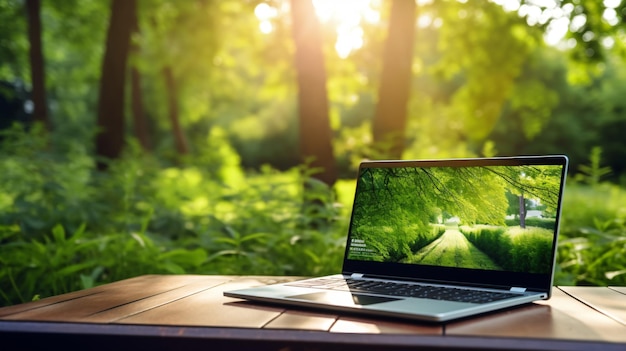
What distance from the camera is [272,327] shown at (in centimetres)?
160

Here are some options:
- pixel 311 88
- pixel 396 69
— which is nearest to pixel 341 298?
pixel 311 88

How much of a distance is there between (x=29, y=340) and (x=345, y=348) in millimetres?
796

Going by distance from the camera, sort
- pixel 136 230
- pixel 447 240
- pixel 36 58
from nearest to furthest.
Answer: pixel 447 240 → pixel 136 230 → pixel 36 58

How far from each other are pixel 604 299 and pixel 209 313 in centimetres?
115

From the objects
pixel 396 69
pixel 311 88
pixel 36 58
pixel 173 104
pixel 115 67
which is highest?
pixel 173 104

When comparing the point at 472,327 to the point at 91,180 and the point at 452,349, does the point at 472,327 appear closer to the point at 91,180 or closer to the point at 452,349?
the point at 452,349

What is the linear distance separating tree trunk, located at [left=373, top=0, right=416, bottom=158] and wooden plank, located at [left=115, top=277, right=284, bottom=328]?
18.5 feet

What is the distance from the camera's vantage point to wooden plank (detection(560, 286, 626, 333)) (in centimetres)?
183

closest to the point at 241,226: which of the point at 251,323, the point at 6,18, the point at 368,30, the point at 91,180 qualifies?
the point at 91,180

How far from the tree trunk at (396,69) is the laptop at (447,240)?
516 centimetres

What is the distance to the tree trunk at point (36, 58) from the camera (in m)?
12.2

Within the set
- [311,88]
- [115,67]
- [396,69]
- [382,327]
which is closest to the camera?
[382,327]

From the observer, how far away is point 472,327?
1.58 metres

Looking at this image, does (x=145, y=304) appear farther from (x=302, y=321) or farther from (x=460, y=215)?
(x=460, y=215)
